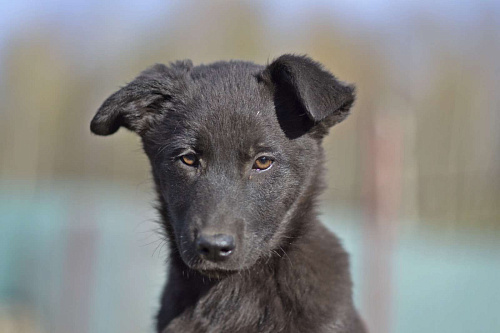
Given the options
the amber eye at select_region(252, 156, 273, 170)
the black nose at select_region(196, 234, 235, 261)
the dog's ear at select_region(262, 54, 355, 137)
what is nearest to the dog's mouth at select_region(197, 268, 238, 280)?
the black nose at select_region(196, 234, 235, 261)

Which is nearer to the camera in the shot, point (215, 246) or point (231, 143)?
point (215, 246)

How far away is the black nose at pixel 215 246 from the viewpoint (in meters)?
2.95

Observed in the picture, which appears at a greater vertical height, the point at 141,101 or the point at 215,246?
the point at 141,101

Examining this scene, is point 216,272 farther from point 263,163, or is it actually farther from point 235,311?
point 263,163

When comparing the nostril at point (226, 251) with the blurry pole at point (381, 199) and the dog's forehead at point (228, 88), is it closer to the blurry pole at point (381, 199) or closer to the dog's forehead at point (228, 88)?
the dog's forehead at point (228, 88)

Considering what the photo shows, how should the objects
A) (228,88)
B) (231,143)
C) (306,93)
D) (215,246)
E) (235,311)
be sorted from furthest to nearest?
(228,88) → (235,311) → (231,143) → (306,93) → (215,246)

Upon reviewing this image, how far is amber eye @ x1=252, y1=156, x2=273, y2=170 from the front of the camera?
10.8ft

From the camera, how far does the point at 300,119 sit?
3484mm

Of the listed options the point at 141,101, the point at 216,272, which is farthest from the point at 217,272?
the point at 141,101

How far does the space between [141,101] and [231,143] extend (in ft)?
2.37

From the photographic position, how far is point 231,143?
3205 millimetres

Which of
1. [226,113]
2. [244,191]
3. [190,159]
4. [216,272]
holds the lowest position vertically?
[216,272]

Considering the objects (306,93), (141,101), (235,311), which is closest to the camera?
(306,93)

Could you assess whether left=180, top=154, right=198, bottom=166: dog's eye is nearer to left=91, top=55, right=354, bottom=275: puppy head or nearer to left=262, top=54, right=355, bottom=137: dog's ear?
left=91, top=55, right=354, bottom=275: puppy head
